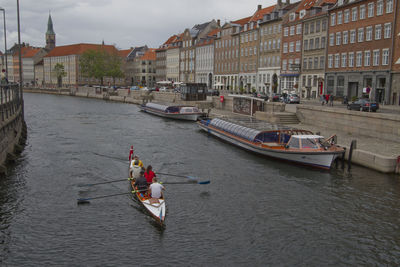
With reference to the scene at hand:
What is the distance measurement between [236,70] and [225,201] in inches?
3233

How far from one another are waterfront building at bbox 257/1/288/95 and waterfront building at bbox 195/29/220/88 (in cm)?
2703

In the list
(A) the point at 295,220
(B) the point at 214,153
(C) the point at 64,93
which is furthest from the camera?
(C) the point at 64,93

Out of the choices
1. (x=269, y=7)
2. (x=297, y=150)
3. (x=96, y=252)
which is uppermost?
(x=269, y=7)

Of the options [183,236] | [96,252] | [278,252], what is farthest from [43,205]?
[278,252]

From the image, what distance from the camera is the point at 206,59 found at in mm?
116125

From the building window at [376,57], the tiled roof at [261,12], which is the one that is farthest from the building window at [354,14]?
the tiled roof at [261,12]

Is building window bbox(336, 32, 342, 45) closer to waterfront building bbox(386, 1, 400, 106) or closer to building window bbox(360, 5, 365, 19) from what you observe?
building window bbox(360, 5, 365, 19)

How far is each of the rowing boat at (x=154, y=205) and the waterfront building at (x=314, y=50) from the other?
52.7 metres

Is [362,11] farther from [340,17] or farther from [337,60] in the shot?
[337,60]

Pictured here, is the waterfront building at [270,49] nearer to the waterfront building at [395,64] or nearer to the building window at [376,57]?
the building window at [376,57]

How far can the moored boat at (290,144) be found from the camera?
25578 mm

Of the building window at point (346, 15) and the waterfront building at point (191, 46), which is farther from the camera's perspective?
the waterfront building at point (191, 46)

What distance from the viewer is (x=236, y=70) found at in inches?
3915

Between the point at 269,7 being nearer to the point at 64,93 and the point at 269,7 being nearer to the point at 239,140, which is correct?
the point at 239,140
